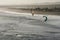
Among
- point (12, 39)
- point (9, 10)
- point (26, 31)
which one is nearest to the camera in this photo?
point (12, 39)

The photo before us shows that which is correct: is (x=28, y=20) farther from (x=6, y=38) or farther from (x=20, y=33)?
(x=6, y=38)

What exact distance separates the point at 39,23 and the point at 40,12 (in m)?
0.12

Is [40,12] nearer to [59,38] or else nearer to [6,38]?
[59,38]

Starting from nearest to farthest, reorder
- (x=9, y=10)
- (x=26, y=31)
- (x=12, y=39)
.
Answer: (x=12, y=39) < (x=26, y=31) < (x=9, y=10)

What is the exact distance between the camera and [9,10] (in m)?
1.52

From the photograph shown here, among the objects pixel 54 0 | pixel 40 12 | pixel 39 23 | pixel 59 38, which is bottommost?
pixel 59 38

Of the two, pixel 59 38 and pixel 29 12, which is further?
pixel 29 12

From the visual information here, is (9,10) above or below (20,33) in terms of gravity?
above

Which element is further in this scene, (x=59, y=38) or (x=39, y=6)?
(x=39, y=6)

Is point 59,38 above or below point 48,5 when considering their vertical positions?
below

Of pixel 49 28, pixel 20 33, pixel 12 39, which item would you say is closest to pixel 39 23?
pixel 49 28

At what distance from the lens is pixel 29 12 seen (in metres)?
1.48

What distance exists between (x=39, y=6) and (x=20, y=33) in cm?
35

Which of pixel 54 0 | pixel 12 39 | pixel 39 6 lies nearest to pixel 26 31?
pixel 12 39
